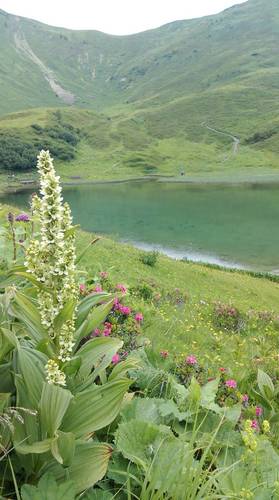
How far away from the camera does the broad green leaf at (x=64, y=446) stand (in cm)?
319

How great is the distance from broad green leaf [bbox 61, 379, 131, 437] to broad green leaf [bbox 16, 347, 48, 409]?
11.7 inches

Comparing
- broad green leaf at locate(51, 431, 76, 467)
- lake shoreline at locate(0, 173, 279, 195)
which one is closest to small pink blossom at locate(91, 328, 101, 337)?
broad green leaf at locate(51, 431, 76, 467)

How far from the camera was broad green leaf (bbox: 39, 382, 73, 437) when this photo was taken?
3270 millimetres

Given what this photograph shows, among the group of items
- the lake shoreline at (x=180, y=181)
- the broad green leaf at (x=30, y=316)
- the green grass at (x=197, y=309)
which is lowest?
the lake shoreline at (x=180, y=181)

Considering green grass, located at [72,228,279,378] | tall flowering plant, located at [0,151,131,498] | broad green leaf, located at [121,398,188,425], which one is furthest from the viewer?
green grass, located at [72,228,279,378]

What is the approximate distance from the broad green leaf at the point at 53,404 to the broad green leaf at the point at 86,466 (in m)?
0.36

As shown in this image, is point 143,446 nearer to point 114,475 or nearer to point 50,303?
point 114,475

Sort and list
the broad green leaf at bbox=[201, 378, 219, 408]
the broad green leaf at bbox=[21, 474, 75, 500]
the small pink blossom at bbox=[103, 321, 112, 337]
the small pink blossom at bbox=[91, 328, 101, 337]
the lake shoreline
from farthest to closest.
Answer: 1. the lake shoreline
2. the small pink blossom at bbox=[103, 321, 112, 337]
3. the small pink blossom at bbox=[91, 328, 101, 337]
4. the broad green leaf at bbox=[201, 378, 219, 408]
5. the broad green leaf at bbox=[21, 474, 75, 500]

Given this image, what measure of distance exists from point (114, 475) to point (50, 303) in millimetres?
1572

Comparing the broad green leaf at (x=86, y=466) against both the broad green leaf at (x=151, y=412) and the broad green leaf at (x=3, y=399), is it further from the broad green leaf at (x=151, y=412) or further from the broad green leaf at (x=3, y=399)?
the broad green leaf at (x=151, y=412)

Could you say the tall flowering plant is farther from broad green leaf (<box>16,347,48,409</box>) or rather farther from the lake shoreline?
the lake shoreline

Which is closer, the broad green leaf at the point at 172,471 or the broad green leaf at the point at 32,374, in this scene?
the broad green leaf at the point at 172,471

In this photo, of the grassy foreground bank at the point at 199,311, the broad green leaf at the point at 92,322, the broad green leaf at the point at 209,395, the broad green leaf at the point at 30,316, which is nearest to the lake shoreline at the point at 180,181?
the grassy foreground bank at the point at 199,311

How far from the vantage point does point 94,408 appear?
3629 mm
